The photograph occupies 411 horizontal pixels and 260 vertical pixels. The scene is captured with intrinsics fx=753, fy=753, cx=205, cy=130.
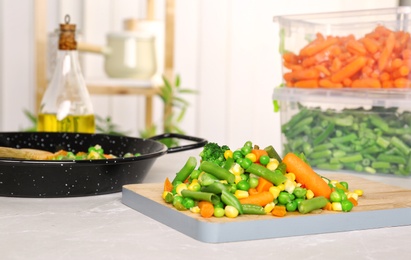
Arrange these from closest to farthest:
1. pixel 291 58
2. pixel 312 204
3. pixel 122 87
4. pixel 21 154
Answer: pixel 312 204 → pixel 21 154 → pixel 291 58 → pixel 122 87

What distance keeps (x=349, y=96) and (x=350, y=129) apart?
77mm

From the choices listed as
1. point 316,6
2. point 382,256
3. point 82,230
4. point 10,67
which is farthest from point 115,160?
point 316,6

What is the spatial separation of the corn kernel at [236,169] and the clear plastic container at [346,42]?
69 cm

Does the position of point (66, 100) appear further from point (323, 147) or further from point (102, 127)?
point (102, 127)

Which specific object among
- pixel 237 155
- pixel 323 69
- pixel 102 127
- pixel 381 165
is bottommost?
pixel 102 127

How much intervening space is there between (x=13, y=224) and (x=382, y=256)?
1.68 ft

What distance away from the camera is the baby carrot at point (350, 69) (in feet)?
5.74

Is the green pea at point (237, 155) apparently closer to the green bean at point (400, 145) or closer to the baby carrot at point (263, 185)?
the baby carrot at point (263, 185)

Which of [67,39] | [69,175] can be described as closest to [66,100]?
[67,39]

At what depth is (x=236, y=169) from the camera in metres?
1.15

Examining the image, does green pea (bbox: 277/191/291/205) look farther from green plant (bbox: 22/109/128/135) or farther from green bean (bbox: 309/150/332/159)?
green plant (bbox: 22/109/128/135)

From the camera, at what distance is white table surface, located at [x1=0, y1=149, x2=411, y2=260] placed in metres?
0.92

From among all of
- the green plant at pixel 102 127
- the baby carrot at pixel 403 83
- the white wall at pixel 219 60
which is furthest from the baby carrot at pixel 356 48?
the white wall at pixel 219 60

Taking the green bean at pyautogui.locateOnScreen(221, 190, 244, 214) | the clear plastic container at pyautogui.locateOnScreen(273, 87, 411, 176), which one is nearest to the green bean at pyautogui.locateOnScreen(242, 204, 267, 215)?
the green bean at pyautogui.locateOnScreen(221, 190, 244, 214)
